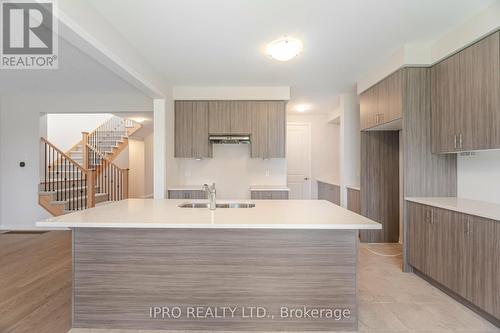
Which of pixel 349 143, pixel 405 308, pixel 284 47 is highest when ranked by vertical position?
pixel 284 47

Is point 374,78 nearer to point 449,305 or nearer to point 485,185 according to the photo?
point 485,185

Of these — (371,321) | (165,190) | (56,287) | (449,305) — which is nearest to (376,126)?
(449,305)

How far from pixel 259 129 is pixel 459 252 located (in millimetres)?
3175

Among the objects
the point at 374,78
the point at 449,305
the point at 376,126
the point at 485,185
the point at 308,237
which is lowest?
the point at 449,305

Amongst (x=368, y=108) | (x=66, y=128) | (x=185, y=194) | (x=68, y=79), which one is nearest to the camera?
(x=368, y=108)

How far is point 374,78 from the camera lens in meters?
3.87

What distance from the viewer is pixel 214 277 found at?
6.95 ft

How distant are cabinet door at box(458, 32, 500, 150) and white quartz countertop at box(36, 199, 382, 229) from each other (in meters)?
1.43

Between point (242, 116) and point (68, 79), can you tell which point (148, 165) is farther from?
point (242, 116)

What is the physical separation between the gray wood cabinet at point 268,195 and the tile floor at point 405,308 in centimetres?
169

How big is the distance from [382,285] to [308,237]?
1434mm

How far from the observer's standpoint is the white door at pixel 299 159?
21.9ft

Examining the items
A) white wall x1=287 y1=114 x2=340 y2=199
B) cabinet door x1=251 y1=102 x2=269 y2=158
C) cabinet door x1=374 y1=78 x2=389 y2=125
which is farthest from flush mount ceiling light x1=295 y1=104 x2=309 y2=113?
cabinet door x1=374 y1=78 x2=389 y2=125

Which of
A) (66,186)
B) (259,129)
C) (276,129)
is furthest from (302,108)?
(66,186)
